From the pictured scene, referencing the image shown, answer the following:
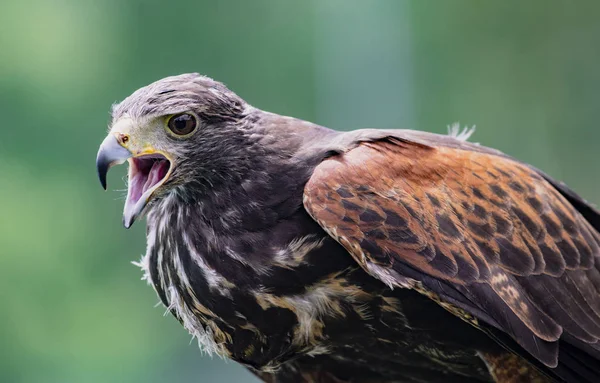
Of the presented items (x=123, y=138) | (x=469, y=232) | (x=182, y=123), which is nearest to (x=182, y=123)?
(x=182, y=123)

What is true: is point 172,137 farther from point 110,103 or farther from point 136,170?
point 110,103

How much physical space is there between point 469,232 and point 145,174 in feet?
3.23

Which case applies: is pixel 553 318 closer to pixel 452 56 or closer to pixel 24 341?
pixel 24 341

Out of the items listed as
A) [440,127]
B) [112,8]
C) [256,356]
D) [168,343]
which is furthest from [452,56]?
[256,356]

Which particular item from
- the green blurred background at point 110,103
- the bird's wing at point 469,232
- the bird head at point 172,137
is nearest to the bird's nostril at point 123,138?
the bird head at point 172,137

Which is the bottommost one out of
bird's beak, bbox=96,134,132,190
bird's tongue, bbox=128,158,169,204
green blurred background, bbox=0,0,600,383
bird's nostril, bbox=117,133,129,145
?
green blurred background, bbox=0,0,600,383

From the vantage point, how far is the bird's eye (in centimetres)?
229

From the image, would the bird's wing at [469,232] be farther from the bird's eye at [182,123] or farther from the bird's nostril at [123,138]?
the bird's nostril at [123,138]

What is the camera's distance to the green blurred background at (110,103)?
4301 millimetres

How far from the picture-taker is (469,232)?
92.4 inches

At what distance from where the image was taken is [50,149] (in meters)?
4.35

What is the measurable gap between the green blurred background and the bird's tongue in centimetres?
171

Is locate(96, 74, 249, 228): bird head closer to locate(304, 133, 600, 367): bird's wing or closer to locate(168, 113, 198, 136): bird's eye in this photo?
locate(168, 113, 198, 136): bird's eye

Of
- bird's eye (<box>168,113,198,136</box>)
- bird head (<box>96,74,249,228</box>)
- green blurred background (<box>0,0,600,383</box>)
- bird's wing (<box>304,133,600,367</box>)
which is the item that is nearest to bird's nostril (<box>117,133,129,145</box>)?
bird head (<box>96,74,249,228</box>)
